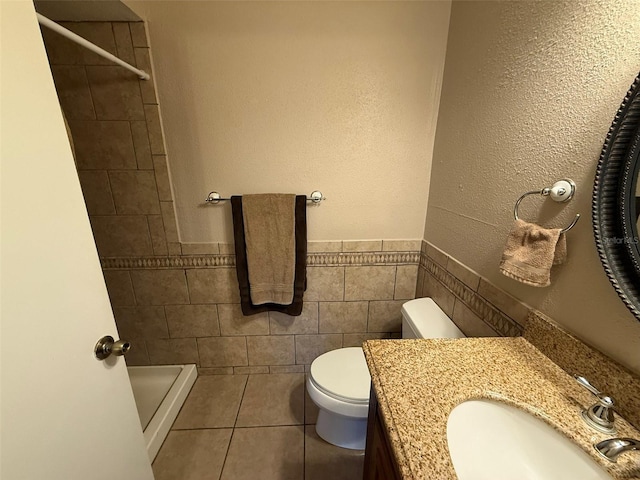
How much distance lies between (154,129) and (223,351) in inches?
54.9

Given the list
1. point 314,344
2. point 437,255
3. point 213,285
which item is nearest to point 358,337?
point 314,344

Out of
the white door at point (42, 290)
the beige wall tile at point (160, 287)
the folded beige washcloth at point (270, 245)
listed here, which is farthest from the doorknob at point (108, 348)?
the beige wall tile at point (160, 287)

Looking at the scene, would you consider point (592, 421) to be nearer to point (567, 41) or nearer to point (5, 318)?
point (567, 41)

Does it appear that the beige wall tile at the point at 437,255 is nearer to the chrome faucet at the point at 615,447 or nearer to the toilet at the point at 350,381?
the toilet at the point at 350,381

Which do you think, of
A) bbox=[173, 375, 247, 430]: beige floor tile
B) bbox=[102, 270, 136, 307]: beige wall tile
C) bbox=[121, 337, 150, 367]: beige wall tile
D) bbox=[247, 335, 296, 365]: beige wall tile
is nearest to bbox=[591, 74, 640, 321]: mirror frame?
bbox=[247, 335, 296, 365]: beige wall tile

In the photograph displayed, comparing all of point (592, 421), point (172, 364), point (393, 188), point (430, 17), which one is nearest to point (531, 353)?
point (592, 421)

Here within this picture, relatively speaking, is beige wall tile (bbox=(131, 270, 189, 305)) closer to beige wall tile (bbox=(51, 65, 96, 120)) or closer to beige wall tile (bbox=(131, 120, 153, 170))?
beige wall tile (bbox=(131, 120, 153, 170))

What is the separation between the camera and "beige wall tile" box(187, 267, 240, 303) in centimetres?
162

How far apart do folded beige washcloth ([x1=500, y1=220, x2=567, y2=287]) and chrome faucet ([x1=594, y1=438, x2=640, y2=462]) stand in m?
0.33

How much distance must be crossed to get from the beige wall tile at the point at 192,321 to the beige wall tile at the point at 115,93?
1104 millimetres

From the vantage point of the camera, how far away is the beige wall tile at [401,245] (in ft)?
5.31

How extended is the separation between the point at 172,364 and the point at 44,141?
1.70 m

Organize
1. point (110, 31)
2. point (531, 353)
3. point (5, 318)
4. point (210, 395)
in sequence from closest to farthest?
point (5, 318) → point (531, 353) → point (110, 31) → point (210, 395)

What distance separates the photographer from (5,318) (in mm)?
483
